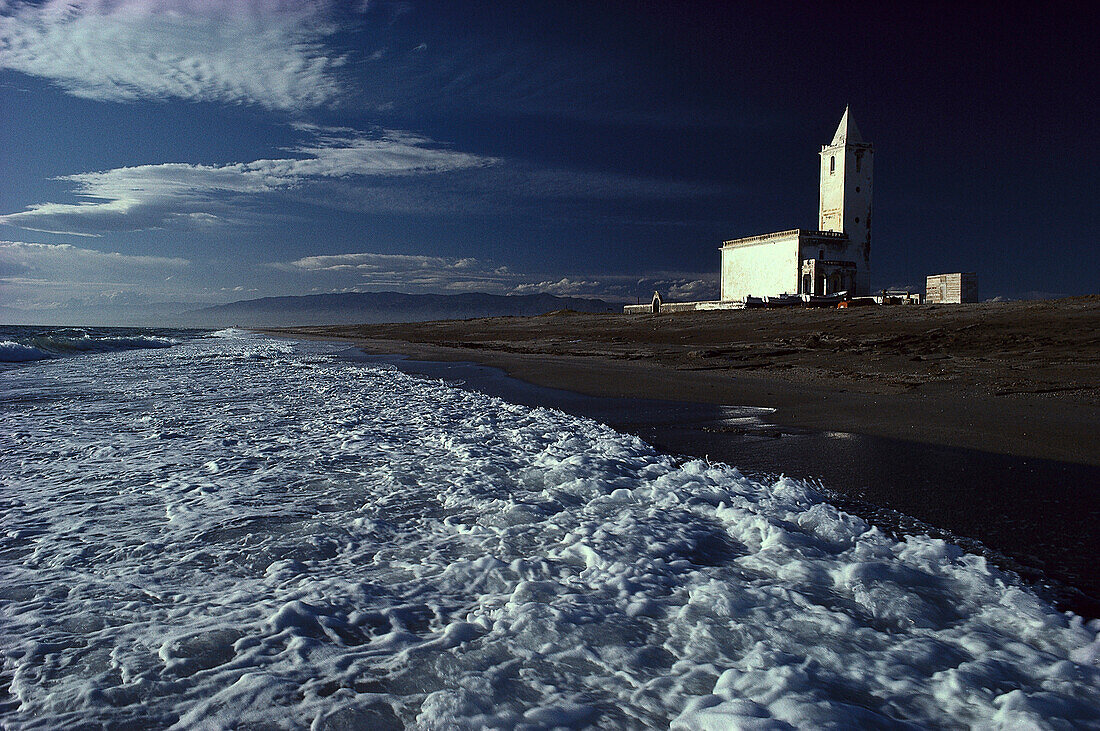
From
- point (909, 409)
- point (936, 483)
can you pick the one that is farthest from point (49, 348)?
point (936, 483)

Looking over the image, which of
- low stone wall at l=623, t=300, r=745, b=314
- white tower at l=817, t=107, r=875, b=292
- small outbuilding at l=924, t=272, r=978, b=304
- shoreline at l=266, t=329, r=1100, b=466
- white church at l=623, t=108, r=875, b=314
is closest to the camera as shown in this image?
shoreline at l=266, t=329, r=1100, b=466

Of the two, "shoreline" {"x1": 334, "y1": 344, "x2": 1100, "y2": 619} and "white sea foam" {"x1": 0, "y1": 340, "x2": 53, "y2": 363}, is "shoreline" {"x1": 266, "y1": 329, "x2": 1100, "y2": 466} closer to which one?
"shoreline" {"x1": 334, "y1": 344, "x2": 1100, "y2": 619}

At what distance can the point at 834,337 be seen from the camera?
15.1 metres

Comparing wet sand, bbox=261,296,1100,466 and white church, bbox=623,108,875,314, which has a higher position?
white church, bbox=623,108,875,314

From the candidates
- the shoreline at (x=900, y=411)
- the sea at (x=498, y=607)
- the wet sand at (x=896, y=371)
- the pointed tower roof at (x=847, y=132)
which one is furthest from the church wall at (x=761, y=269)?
the sea at (x=498, y=607)

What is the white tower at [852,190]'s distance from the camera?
40.6 metres

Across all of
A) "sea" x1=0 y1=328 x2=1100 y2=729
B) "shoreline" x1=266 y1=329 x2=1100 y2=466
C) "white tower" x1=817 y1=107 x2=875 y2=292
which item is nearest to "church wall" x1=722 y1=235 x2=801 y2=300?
"white tower" x1=817 y1=107 x2=875 y2=292

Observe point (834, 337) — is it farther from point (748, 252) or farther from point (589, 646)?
point (748, 252)

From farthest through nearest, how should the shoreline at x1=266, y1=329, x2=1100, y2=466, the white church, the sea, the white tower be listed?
the white tower → the white church → the shoreline at x1=266, y1=329, x2=1100, y2=466 → the sea

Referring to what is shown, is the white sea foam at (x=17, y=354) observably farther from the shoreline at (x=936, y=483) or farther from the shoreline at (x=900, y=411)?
the shoreline at (x=936, y=483)

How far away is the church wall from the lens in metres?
38.3

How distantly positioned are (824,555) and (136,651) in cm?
279

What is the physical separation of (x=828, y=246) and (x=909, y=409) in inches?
1428

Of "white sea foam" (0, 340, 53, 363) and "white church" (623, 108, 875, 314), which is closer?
"white sea foam" (0, 340, 53, 363)
